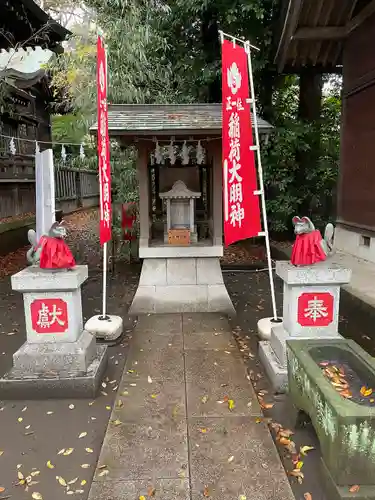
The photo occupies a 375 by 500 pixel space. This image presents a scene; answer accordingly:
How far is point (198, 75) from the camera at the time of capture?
1259 centimetres

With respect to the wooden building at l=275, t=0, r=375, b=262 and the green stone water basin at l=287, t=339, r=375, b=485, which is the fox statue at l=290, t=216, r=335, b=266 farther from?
the wooden building at l=275, t=0, r=375, b=262

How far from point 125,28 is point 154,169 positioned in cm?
446

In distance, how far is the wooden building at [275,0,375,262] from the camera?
353 inches

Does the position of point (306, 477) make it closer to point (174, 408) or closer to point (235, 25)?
point (174, 408)

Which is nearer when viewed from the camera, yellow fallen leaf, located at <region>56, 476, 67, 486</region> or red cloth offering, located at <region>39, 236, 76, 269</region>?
yellow fallen leaf, located at <region>56, 476, 67, 486</region>

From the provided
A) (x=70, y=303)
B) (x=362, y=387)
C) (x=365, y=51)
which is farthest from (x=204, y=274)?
(x=365, y=51)

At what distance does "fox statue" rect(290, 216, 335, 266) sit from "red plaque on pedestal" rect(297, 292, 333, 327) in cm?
41

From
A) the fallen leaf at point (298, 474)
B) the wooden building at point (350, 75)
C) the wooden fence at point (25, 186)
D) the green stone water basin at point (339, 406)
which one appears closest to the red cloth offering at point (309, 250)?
the green stone water basin at point (339, 406)

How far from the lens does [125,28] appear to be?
10367mm

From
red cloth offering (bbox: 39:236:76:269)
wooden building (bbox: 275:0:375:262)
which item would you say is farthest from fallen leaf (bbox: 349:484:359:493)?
wooden building (bbox: 275:0:375:262)

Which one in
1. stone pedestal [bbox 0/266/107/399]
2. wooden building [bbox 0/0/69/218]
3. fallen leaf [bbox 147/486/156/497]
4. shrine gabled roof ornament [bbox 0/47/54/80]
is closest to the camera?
fallen leaf [bbox 147/486/156/497]

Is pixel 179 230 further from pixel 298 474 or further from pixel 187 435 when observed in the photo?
pixel 298 474

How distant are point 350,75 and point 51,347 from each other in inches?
376

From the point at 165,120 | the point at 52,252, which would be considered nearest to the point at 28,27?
the point at 165,120
